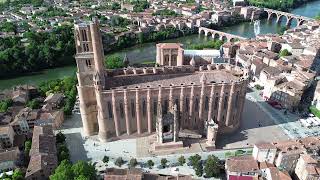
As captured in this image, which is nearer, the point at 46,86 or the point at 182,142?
the point at 182,142

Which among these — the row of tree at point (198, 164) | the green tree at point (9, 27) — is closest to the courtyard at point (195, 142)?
the row of tree at point (198, 164)

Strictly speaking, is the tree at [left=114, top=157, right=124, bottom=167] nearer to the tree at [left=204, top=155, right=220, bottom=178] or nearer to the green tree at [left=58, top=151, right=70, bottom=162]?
the green tree at [left=58, top=151, right=70, bottom=162]

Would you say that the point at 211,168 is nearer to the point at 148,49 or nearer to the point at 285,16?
the point at 148,49

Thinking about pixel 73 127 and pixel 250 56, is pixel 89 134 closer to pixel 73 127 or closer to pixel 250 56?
pixel 73 127

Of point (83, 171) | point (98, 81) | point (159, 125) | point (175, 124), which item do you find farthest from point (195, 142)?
point (83, 171)

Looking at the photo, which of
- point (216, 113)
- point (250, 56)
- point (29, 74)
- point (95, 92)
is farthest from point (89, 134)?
point (250, 56)
